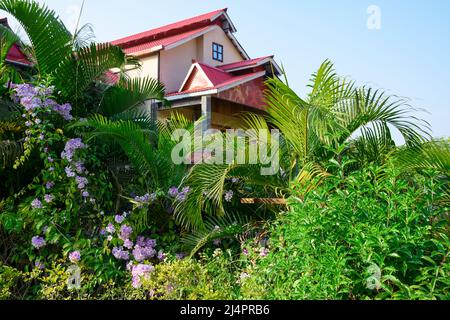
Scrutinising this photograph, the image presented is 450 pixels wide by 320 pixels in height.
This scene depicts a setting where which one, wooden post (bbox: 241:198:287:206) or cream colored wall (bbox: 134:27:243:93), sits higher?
cream colored wall (bbox: 134:27:243:93)

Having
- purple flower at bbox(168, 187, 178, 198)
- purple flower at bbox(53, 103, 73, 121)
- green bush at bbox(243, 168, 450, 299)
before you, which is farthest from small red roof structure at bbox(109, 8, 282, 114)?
green bush at bbox(243, 168, 450, 299)

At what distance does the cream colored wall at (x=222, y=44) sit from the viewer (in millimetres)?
17953

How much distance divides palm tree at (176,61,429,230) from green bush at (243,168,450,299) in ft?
3.89

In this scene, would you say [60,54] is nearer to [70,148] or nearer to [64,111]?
[64,111]

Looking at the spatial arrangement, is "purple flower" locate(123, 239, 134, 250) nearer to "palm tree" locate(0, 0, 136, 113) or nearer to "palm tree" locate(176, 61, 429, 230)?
"palm tree" locate(176, 61, 429, 230)

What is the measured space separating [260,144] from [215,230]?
3.19ft

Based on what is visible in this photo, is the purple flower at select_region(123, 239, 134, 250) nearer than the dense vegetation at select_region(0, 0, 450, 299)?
No

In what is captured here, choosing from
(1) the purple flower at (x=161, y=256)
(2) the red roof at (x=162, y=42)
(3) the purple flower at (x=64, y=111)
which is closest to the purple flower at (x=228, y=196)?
(1) the purple flower at (x=161, y=256)

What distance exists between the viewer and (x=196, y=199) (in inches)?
212

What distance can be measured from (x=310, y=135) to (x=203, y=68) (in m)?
10.9

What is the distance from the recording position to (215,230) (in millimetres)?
5297

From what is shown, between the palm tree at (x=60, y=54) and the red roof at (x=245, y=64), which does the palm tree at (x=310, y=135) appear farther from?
the red roof at (x=245, y=64)

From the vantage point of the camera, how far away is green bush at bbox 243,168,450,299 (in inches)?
124

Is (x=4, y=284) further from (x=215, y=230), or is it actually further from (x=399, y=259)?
(x=399, y=259)
